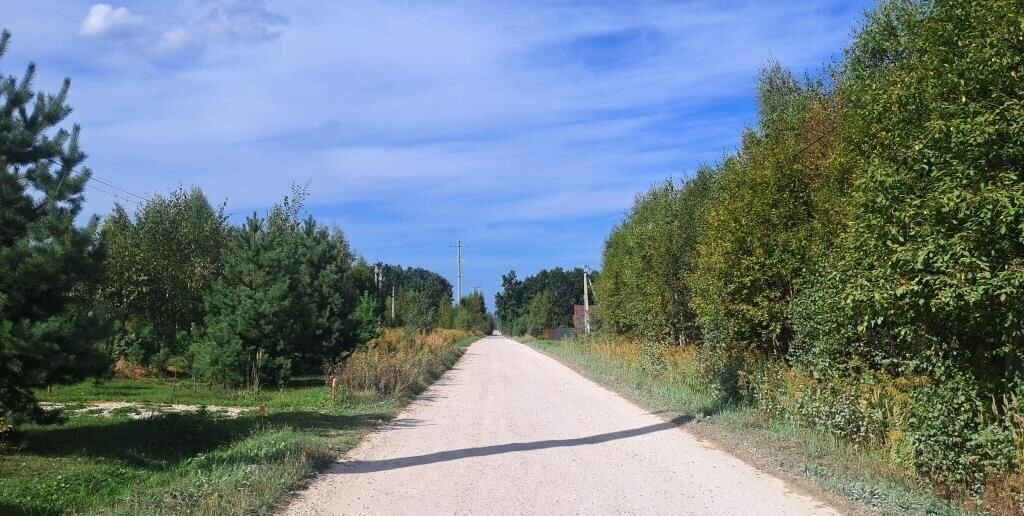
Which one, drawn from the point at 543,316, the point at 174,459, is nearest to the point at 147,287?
the point at 174,459

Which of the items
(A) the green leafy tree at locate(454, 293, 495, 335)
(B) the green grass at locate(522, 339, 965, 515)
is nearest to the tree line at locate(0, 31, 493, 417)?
(B) the green grass at locate(522, 339, 965, 515)

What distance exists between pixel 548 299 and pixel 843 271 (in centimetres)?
10376

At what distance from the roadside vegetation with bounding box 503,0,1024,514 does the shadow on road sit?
1839 mm

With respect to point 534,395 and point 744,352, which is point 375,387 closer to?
point 534,395

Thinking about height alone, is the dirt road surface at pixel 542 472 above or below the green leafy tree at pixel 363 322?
below

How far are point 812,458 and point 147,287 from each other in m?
22.5

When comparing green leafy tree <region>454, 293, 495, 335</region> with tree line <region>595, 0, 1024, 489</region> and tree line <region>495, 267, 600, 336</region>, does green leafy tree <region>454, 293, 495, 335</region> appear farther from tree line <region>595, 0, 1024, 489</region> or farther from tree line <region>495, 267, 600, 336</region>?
tree line <region>595, 0, 1024, 489</region>

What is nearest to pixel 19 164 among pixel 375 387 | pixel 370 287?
pixel 375 387

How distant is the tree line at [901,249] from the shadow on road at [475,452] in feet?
8.94

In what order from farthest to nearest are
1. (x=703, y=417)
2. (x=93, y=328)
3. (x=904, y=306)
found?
(x=703, y=417)
(x=93, y=328)
(x=904, y=306)

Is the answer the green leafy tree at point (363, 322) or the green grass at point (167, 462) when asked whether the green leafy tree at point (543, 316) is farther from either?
the green grass at point (167, 462)

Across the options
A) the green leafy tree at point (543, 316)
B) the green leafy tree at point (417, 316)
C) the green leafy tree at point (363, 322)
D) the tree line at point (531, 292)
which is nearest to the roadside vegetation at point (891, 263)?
the green leafy tree at point (363, 322)

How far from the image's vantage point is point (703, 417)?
14.2 metres

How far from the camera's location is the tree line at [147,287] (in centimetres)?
1021
